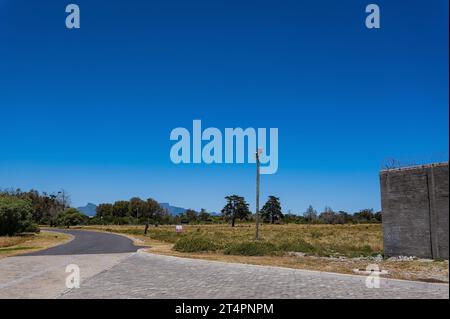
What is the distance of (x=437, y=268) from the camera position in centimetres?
1512

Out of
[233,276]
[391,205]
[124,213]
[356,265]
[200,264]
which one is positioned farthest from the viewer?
[124,213]

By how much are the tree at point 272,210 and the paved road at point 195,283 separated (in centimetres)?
10737

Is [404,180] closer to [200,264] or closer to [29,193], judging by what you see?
[200,264]

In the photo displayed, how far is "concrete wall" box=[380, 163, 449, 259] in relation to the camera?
1694 centimetres

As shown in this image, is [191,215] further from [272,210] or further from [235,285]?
[235,285]

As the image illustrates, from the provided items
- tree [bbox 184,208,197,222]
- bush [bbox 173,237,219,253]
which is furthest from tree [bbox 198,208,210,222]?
bush [bbox 173,237,219,253]

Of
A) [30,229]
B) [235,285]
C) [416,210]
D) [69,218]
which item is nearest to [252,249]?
[416,210]

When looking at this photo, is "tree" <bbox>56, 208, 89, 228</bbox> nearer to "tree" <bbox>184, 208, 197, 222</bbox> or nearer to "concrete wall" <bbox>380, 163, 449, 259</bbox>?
"tree" <bbox>184, 208, 197, 222</bbox>

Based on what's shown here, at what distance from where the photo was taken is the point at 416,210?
18.2m

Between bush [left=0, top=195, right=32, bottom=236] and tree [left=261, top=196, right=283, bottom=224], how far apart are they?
3083 inches

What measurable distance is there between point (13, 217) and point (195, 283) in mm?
46357

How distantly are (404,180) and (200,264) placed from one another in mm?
9424
